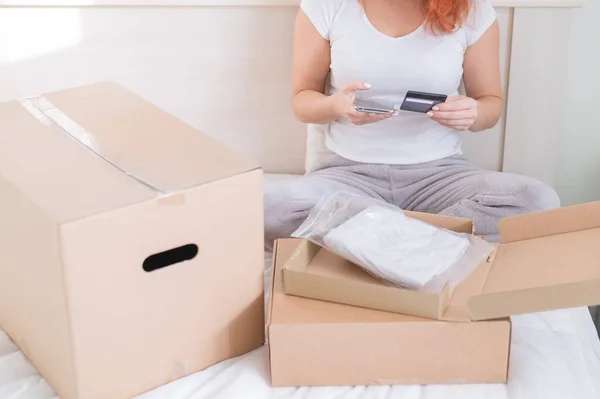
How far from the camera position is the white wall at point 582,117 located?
1550 mm

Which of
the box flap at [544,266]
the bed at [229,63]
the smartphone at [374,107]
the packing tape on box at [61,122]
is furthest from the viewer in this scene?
the bed at [229,63]

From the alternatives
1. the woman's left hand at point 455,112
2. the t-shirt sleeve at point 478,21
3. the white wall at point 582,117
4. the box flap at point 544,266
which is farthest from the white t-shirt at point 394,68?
the box flap at point 544,266

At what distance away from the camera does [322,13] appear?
4.72 feet

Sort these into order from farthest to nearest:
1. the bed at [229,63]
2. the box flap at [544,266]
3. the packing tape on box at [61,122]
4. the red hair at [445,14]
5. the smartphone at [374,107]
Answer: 1. the bed at [229,63]
2. the red hair at [445,14]
3. the smartphone at [374,107]
4. the packing tape on box at [61,122]
5. the box flap at [544,266]

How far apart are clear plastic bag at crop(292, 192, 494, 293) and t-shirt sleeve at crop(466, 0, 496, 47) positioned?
0.42 m

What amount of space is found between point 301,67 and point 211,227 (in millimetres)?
563

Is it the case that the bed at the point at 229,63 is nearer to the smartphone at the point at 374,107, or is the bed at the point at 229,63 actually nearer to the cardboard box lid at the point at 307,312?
the smartphone at the point at 374,107

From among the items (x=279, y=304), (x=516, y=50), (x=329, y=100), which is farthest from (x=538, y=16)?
(x=279, y=304)

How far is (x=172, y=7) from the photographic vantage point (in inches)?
62.9

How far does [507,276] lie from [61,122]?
632 millimetres

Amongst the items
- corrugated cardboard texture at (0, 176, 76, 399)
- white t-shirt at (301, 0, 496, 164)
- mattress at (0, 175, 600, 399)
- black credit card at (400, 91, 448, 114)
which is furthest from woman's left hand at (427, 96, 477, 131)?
corrugated cardboard texture at (0, 176, 76, 399)

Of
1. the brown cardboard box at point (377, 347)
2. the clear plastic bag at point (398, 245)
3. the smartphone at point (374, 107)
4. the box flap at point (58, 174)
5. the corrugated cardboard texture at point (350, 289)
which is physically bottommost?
the brown cardboard box at point (377, 347)

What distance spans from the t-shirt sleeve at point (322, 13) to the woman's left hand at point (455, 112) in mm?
266

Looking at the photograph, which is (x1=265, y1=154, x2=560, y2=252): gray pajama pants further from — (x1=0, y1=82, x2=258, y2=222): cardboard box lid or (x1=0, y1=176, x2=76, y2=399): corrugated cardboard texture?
(x1=0, y1=176, x2=76, y2=399): corrugated cardboard texture
